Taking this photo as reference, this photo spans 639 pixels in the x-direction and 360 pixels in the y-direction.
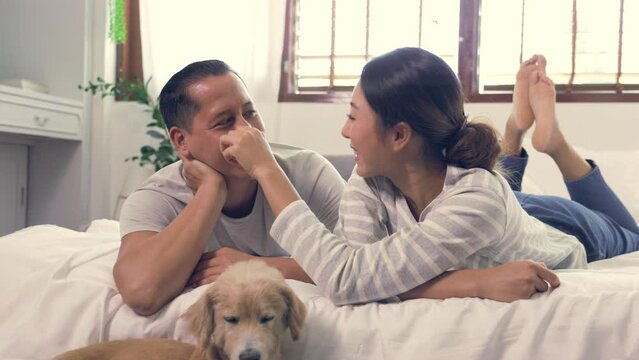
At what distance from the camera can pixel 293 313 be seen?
1085 millimetres

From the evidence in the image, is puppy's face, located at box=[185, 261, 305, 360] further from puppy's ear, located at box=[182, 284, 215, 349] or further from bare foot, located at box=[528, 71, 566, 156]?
bare foot, located at box=[528, 71, 566, 156]

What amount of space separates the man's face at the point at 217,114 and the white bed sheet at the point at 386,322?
330mm

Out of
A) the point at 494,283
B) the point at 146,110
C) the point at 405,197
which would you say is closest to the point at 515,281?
the point at 494,283

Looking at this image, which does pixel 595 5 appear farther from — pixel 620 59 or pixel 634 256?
pixel 634 256

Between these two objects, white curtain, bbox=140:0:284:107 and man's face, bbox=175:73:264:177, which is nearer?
man's face, bbox=175:73:264:177

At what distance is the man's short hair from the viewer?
1.51 meters

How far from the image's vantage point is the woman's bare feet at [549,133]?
196cm

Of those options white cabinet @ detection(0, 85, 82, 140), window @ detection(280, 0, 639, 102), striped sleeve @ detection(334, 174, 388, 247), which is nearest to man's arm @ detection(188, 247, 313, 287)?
striped sleeve @ detection(334, 174, 388, 247)

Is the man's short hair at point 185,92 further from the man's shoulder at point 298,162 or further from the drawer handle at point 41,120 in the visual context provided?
the drawer handle at point 41,120

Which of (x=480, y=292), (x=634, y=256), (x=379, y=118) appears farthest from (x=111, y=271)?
(x=634, y=256)

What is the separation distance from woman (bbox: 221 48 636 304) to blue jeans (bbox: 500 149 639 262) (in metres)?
0.50

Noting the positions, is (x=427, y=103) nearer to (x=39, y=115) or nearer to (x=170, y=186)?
(x=170, y=186)

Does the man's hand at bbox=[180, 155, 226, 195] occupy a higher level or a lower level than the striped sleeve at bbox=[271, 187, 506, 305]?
higher

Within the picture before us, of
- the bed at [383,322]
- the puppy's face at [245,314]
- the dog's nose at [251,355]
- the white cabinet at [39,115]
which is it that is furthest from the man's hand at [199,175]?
the white cabinet at [39,115]
